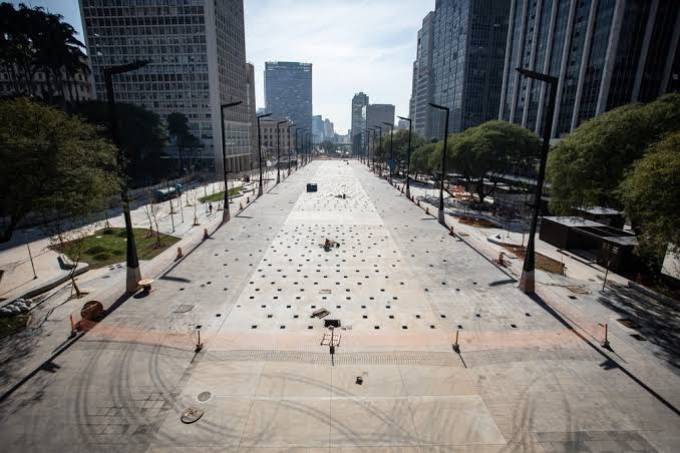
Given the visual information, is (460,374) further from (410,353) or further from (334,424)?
(334,424)

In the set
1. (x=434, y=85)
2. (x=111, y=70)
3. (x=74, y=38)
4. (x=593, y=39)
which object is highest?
(x=434, y=85)

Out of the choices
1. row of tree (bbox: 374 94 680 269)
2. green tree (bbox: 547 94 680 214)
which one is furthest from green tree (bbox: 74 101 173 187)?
green tree (bbox: 547 94 680 214)

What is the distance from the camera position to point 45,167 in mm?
13547

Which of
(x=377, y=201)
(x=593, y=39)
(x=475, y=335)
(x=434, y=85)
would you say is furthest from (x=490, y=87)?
(x=475, y=335)

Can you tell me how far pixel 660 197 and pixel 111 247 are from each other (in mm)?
30337

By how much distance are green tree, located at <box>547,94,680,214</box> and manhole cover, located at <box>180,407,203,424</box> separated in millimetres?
20536

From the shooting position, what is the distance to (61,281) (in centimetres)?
1833

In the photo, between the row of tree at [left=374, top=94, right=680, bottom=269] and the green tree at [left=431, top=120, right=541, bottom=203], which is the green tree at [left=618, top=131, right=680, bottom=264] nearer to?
the row of tree at [left=374, top=94, right=680, bottom=269]

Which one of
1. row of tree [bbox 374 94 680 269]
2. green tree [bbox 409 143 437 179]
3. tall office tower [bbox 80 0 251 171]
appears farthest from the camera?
tall office tower [bbox 80 0 251 171]

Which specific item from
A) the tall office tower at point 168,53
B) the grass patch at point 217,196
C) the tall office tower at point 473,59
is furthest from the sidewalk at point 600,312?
the tall office tower at point 473,59

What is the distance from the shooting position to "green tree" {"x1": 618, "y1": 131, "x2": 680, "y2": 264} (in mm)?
12008

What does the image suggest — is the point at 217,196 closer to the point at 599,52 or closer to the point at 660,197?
the point at 660,197

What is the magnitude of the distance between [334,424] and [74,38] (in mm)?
60959

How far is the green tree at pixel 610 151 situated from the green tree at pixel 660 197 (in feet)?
14.4
